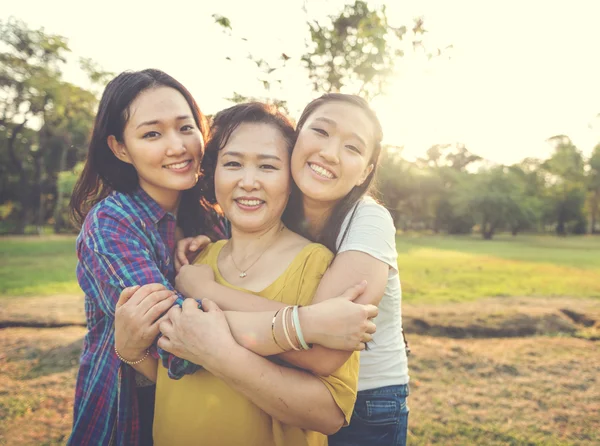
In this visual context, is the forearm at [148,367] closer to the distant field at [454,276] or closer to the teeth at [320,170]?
the teeth at [320,170]

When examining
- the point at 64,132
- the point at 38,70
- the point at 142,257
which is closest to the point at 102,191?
the point at 142,257

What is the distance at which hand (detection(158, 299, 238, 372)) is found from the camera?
5.81 feet

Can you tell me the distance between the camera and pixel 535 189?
47656 millimetres

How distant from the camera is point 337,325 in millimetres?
1715

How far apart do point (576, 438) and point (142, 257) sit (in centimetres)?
421

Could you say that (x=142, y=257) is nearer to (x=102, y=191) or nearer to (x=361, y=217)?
(x=102, y=191)

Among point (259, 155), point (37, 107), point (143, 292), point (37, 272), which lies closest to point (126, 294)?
point (143, 292)

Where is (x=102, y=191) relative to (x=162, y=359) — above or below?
above

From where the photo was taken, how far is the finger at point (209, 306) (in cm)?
190

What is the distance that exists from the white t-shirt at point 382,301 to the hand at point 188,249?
29.9 inches

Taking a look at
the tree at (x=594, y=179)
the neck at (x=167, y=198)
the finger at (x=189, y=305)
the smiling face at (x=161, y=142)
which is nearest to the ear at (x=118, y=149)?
the smiling face at (x=161, y=142)

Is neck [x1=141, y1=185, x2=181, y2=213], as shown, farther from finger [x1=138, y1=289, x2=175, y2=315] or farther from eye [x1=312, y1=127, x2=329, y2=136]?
eye [x1=312, y1=127, x2=329, y2=136]

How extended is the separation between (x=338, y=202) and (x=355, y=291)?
2.37ft

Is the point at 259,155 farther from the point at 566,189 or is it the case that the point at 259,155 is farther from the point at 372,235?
the point at 566,189
